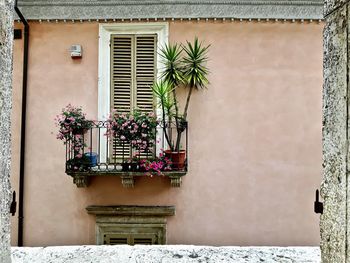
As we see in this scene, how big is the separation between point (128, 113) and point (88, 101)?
0.66 m

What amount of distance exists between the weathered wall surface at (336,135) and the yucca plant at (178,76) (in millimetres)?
3655

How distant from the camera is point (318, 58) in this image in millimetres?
5203

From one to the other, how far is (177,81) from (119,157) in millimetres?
1408

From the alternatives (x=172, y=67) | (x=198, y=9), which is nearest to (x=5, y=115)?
(x=172, y=67)

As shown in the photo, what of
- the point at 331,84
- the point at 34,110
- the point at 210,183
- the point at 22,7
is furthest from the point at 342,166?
the point at 22,7

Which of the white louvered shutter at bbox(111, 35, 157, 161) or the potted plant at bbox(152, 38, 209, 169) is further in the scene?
the white louvered shutter at bbox(111, 35, 157, 161)

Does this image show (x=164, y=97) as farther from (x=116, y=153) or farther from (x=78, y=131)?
(x=78, y=131)

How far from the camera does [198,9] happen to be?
5191mm

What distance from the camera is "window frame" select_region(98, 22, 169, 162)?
5211mm

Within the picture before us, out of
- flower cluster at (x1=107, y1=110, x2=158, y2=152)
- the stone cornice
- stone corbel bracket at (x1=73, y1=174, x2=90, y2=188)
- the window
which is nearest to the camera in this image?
flower cluster at (x1=107, y1=110, x2=158, y2=152)

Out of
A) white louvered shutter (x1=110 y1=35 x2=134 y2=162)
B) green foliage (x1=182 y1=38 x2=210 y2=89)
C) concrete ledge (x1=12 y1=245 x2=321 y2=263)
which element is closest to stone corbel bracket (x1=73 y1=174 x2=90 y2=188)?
white louvered shutter (x1=110 y1=35 x2=134 y2=162)

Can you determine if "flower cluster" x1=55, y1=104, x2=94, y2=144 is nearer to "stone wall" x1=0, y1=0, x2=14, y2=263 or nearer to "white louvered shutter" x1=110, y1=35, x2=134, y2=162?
A: "white louvered shutter" x1=110, y1=35, x2=134, y2=162

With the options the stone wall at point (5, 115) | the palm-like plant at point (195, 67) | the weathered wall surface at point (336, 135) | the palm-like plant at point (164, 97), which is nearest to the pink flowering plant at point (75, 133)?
the palm-like plant at point (164, 97)

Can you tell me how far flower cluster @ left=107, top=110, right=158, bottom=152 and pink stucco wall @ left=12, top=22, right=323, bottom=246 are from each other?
2.10 feet
